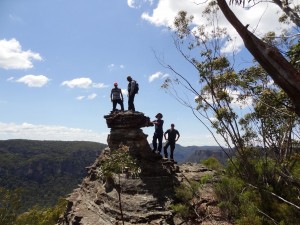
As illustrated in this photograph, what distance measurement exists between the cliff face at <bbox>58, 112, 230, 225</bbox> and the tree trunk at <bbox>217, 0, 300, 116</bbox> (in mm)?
8755

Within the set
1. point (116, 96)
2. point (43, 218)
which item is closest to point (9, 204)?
point (43, 218)

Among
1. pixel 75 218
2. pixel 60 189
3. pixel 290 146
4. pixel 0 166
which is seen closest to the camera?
pixel 75 218

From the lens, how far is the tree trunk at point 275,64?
17.8ft

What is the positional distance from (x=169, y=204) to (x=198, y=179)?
4.05 metres

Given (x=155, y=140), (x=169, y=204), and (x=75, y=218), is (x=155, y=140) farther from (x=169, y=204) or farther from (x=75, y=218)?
(x=75, y=218)

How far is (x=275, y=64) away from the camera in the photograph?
561cm

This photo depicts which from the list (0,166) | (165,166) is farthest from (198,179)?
(0,166)

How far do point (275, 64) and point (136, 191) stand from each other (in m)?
12.4

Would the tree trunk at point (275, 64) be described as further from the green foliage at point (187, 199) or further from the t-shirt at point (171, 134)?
the t-shirt at point (171, 134)

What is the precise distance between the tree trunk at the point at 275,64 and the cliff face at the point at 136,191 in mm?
8755

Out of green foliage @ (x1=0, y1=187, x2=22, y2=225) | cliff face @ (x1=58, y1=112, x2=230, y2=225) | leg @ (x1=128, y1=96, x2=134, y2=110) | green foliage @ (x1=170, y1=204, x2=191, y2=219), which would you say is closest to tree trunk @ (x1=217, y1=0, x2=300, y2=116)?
cliff face @ (x1=58, y1=112, x2=230, y2=225)

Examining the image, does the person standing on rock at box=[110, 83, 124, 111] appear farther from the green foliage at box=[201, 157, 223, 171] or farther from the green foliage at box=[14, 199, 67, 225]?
the green foliage at box=[14, 199, 67, 225]

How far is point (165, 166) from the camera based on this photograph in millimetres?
19141

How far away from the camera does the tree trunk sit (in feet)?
17.8
